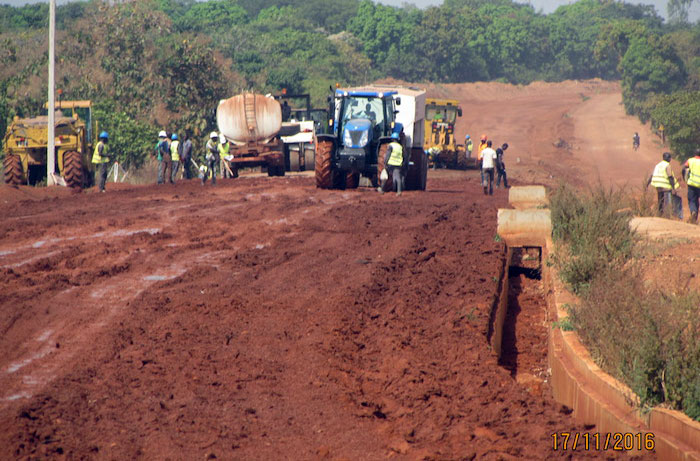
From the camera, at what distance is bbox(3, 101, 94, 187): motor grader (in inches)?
962

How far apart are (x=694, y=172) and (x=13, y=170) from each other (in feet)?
59.6

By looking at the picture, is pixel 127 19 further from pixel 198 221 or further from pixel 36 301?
pixel 36 301

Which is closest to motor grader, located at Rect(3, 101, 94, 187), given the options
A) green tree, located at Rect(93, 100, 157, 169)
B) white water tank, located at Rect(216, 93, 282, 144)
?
white water tank, located at Rect(216, 93, 282, 144)


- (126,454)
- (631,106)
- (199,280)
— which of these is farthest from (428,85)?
(126,454)

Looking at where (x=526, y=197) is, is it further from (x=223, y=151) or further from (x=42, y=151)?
(x=42, y=151)

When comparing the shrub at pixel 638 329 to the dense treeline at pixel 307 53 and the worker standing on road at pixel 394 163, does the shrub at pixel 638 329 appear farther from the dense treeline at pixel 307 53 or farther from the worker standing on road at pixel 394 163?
the dense treeline at pixel 307 53

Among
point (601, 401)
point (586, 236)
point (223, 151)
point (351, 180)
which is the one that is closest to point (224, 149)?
point (223, 151)

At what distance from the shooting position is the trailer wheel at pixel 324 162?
22.2 metres

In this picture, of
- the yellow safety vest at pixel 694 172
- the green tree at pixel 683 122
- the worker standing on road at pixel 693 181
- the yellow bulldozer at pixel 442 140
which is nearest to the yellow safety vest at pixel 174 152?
the yellow bulldozer at pixel 442 140

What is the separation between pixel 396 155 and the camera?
21.2m

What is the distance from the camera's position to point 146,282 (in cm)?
1126
